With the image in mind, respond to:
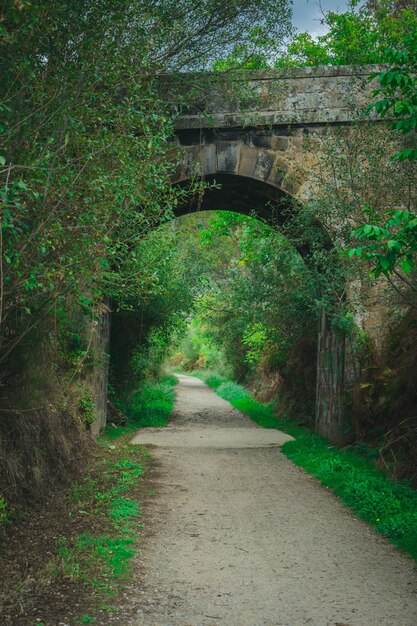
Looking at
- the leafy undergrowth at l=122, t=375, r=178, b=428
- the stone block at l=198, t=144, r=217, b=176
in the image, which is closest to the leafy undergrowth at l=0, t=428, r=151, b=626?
the stone block at l=198, t=144, r=217, b=176

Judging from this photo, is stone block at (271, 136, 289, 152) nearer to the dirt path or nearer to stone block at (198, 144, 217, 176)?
stone block at (198, 144, 217, 176)

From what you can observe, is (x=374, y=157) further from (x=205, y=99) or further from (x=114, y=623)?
(x=114, y=623)

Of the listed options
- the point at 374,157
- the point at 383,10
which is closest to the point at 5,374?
the point at 374,157

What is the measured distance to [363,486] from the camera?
7.61 metres

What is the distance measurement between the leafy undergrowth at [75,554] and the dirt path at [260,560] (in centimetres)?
19

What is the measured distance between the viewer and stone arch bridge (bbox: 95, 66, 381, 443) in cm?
1111

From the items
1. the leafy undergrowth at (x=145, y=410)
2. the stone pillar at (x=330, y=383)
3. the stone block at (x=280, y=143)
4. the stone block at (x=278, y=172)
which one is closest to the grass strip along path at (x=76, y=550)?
the stone pillar at (x=330, y=383)

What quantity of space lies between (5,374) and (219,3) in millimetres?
6059

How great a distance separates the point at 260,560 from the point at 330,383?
670 cm

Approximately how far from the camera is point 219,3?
9.30 m

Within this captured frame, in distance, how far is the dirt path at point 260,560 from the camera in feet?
14.0

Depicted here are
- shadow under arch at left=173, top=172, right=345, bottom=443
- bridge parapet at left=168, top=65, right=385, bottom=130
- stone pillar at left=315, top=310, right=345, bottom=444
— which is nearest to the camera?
bridge parapet at left=168, top=65, right=385, bottom=130

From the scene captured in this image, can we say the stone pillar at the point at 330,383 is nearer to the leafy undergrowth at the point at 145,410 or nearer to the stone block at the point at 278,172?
the stone block at the point at 278,172

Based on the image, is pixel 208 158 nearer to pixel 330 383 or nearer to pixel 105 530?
pixel 330 383
